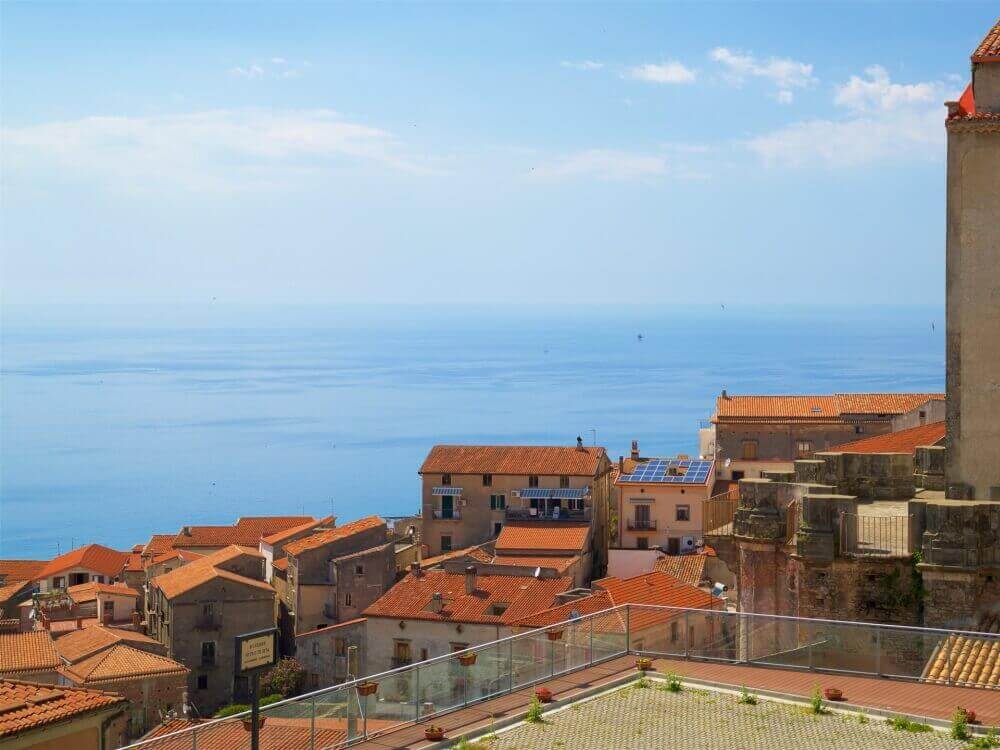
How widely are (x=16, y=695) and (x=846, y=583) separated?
1016 centimetres

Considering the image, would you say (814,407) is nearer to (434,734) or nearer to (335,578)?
(335,578)

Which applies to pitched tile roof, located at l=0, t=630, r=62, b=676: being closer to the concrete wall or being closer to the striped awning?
the striped awning

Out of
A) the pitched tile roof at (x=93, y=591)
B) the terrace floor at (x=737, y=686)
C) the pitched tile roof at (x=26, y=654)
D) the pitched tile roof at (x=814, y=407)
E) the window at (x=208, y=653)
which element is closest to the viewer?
the terrace floor at (x=737, y=686)

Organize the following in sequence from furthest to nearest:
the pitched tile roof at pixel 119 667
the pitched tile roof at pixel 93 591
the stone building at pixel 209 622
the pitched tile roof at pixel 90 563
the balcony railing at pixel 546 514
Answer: the pitched tile roof at pixel 90 563, the balcony railing at pixel 546 514, the pitched tile roof at pixel 93 591, the stone building at pixel 209 622, the pitched tile roof at pixel 119 667

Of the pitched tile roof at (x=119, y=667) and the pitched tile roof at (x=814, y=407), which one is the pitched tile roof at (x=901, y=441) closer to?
the pitched tile roof at (x=119, y=667)

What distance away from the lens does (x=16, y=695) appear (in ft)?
55.3

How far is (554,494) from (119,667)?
23277 millimetres

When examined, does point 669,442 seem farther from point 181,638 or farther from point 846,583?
point 846,583

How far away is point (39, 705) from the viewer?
1644 centimetres

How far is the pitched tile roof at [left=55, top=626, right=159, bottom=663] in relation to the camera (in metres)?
44.7

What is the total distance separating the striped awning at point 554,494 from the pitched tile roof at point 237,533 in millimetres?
15316

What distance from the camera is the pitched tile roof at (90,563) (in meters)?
67.1

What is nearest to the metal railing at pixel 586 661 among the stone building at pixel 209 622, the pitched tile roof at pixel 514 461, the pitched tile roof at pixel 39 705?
the pitched tile roof at pixel 39 705

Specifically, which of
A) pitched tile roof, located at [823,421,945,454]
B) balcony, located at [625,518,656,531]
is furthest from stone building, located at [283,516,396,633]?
pitched tile roof, located at [823,421,945,454]
